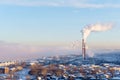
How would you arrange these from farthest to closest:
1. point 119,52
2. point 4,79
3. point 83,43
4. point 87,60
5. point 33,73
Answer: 1. point 119,52
2. point 87,60
3. point 83,43
4. point 33,73
5. point 4,79

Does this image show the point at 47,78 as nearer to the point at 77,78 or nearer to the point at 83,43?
the point at 77,78

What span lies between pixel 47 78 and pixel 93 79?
2.53 meters

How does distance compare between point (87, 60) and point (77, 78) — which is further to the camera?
point (87, 60)

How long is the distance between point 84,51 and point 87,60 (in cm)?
311

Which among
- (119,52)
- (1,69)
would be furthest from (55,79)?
(119,52)

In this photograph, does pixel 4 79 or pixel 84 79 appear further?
pixel 84 79

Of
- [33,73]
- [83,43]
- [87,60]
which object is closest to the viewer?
[33,73]

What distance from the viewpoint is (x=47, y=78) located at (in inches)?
857

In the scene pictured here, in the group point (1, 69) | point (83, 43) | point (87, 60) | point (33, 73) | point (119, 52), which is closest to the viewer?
point (33, 73)

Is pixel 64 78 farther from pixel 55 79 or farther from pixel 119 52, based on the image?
pixel 119 52

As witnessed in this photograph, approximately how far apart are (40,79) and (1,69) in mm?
9140

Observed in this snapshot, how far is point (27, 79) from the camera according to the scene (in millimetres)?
20484

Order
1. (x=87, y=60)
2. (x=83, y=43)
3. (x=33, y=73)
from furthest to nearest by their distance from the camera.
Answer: (x=87, y=60) < (x=83, y=43) < (x=33, y=73)

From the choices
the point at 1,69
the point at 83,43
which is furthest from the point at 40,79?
the point at 83,43
